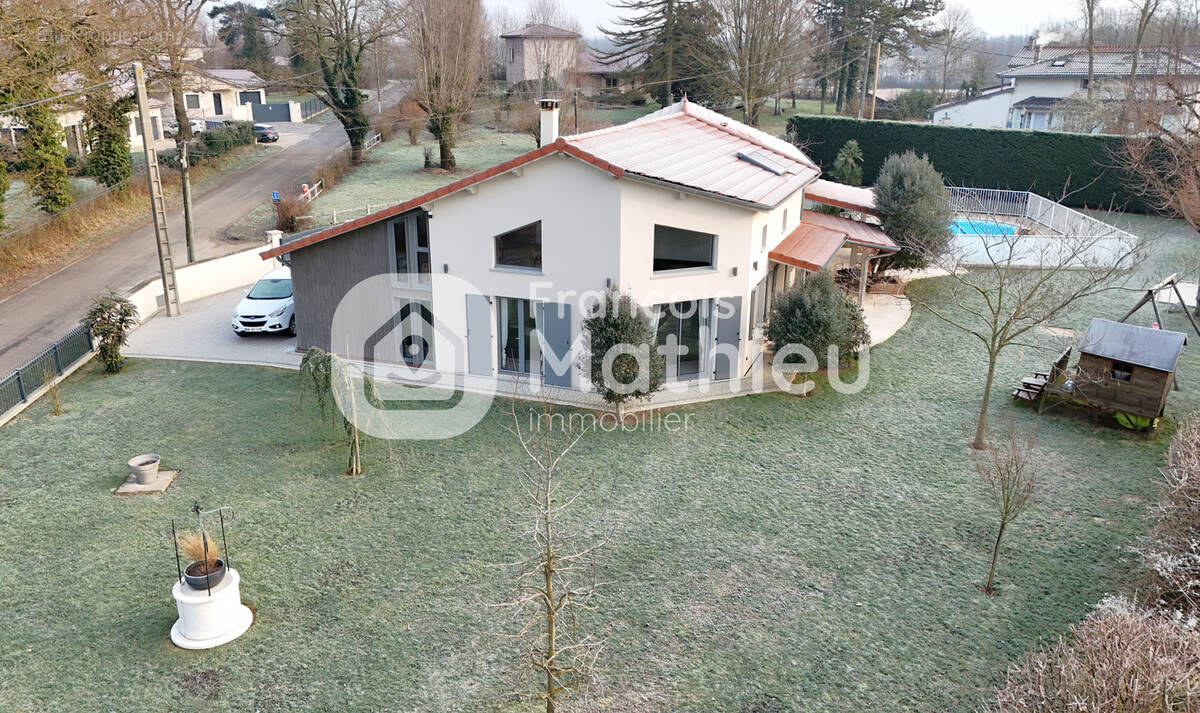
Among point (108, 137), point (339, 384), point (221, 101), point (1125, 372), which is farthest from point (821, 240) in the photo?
point (221, 101)

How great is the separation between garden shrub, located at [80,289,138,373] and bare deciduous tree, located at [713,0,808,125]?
4084 centimetres

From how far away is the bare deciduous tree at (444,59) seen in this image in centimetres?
4628

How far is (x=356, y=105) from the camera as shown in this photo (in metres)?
48.6

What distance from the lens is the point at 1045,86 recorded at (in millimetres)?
56406

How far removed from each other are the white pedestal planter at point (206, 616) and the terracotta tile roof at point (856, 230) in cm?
1935

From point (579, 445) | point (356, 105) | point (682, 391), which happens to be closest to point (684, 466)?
point (579, 445)

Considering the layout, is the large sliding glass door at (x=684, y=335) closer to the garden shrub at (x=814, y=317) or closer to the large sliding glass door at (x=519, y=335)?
the garden shrub at (x=814, y=317)

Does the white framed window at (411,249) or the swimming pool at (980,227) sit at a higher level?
the white framed window at (411,249)

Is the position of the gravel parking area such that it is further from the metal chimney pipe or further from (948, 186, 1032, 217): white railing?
(948, 186, 1032, 217): white railing

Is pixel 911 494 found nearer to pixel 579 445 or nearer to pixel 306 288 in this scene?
pixel 579 445

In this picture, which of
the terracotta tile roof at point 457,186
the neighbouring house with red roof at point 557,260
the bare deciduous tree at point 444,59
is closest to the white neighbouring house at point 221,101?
the bare deciduous tree at point 444,59

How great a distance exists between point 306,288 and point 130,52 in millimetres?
22752

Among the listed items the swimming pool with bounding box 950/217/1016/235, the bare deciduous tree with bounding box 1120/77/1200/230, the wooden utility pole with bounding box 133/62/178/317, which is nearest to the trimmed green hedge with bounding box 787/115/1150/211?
the bare deciduous tree with bounding box 1120/77/1200/230

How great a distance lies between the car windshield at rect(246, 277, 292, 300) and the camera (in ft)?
79.2
